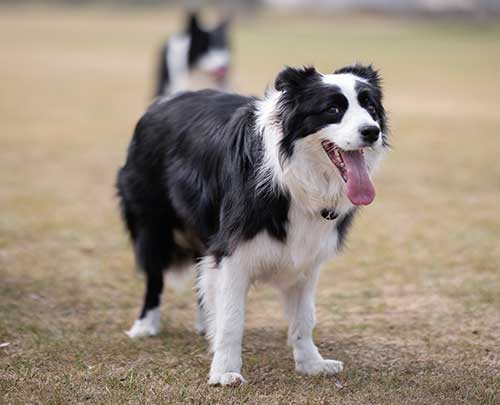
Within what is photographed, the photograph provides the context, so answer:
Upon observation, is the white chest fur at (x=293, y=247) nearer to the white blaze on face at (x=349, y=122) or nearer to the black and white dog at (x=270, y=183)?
the black and white dog at (x=270, y=183)

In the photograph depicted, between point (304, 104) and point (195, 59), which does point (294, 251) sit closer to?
point (304, 104)

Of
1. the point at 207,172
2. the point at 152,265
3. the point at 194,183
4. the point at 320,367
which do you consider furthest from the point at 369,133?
the point at 152,265

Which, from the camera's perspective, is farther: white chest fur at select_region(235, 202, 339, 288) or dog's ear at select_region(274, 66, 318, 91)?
white chest fur at select_region(235, 202, 339, 288)

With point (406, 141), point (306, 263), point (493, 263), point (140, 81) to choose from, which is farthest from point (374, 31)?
point (306, 263)

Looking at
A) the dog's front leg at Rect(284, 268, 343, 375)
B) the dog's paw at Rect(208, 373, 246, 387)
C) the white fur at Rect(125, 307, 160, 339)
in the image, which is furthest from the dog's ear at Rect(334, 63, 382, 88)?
the white fur at Rect(125, 307, 160, 339)

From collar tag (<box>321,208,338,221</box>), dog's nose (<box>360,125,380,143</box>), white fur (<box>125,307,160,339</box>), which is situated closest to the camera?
dog's nose (<box>360,125,380,143</box>)

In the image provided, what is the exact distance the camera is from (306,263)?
13.8 ft

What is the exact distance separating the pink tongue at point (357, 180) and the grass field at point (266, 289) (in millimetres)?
1056

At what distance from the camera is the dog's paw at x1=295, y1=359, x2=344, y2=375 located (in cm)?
438

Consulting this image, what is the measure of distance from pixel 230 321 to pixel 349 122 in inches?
50.7

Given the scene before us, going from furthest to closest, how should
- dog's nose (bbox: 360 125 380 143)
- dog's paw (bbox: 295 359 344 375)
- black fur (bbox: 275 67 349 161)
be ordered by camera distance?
dog's paw (bbox: 295 359 344 375)
black fur (bbox: 275 67 349 161)
dog's nose (bbox: 360 125 380 143)

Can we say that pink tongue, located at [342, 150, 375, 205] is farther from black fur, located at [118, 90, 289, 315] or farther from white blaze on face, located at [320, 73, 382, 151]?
black fur, located at [118, 90, 289, 315]

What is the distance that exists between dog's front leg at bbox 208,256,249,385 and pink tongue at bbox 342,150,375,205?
74cm

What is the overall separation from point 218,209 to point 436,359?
1612mm
